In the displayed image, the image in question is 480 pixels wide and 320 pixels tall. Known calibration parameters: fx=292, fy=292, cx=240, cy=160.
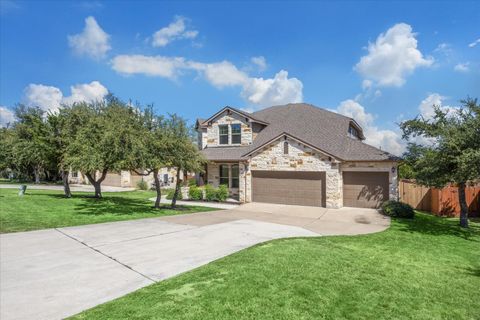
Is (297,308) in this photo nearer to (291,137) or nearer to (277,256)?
(277,256)

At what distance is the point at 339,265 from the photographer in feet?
24.9

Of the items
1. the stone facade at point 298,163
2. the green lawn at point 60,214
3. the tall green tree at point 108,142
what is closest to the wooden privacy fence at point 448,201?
the stone facade at point 298,163

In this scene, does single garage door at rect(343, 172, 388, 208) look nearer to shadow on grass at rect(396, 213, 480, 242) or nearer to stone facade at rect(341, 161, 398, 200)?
stone facade at rect(341, 161, 398, 200)

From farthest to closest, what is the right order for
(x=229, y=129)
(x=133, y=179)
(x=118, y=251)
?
(x=133, y=179) → (x=229, y=129) → (x=118, y=251)

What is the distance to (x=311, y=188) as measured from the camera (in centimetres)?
1931

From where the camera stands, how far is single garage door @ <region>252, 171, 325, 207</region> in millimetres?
19156

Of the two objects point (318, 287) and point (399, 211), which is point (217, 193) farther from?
point (318, 287)

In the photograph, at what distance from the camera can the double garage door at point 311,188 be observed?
60.2ft

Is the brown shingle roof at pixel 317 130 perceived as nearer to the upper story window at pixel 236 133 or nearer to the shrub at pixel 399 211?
the upper story window at pixel 236 133

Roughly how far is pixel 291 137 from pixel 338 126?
530 centimetres

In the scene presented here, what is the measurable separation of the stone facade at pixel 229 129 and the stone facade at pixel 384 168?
846cm

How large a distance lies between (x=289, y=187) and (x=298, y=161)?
75.5 inches

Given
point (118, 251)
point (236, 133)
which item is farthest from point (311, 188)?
point (118, 251)

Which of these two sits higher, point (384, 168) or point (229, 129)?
point (229, 129)
